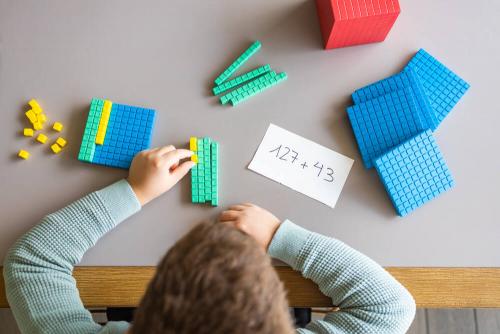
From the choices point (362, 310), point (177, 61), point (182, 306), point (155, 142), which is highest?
point (177, 61)

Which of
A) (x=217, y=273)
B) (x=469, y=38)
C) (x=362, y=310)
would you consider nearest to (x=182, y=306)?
(x=217, y=273)

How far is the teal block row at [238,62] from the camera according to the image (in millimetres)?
782

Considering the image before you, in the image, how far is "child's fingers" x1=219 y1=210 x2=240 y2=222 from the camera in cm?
72

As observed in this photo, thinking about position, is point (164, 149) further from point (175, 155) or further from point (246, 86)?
point (246, 86)

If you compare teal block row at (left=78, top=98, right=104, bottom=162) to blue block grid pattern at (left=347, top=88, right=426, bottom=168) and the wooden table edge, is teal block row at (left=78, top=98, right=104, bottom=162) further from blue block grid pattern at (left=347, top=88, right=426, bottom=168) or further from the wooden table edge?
blue block grid pattern at (left=347, top=88, right=426, bottom=168)

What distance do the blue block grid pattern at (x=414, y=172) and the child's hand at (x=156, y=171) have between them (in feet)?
1.12

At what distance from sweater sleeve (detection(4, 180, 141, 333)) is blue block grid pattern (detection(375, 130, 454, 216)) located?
1.42 ft

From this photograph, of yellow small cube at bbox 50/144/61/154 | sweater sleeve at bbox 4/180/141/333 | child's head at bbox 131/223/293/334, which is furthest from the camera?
yellow small cube at bbox 50/144/61/154

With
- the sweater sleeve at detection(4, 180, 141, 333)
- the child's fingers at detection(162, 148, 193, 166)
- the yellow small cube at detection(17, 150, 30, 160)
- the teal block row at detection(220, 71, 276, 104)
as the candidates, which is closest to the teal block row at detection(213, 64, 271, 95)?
the teal block row at detection(220, 71, 276, 104)

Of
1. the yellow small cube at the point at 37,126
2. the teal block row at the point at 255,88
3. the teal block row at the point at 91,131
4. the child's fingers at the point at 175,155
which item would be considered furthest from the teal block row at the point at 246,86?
the yellow small cube at the point at 37,126

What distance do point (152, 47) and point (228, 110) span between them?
0.61 ft

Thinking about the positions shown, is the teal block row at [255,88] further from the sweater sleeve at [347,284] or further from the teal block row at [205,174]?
the sweater sleeve at [347,284]

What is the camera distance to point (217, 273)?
41cm

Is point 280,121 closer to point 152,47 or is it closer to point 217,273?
point 152,47
